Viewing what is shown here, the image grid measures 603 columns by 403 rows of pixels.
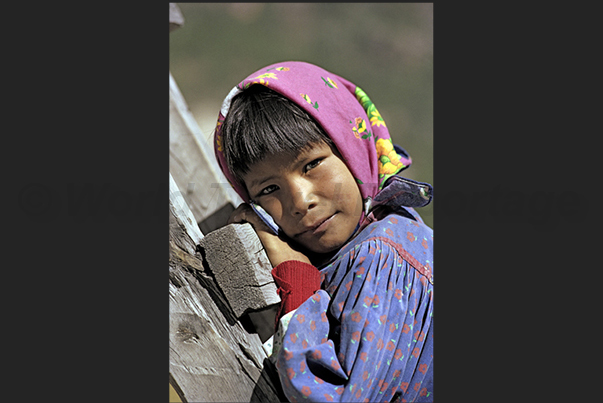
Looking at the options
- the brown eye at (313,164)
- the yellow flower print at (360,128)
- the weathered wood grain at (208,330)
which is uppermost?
the yellow flower print at (360,128)

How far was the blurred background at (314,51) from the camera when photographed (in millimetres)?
1956

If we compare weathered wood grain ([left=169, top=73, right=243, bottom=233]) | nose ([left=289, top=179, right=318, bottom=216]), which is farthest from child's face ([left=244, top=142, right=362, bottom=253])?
weathered wood grain ([left=169, top=73, right=243, bottom=233])

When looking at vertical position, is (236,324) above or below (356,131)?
below

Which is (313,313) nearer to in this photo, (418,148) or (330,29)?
(418,148)

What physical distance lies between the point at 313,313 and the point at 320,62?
133 cm

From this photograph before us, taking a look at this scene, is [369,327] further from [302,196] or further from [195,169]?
[195,169]

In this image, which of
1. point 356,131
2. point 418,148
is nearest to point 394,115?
point 418,148

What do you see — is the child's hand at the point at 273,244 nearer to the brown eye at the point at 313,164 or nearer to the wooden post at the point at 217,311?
the wooden post at the point at 217,311

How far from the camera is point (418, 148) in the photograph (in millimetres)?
1971

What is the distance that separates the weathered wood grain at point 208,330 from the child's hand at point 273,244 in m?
0.18

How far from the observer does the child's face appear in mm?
1336

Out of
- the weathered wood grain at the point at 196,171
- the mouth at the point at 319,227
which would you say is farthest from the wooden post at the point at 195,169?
the mouth at the point at 319,227

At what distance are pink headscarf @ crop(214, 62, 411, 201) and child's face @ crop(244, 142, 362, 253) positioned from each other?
0.05 meters

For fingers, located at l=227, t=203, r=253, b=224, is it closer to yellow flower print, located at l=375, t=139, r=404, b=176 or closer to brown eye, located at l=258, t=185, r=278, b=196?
brown eye, located at l=258, t=185, r=278, b=196
